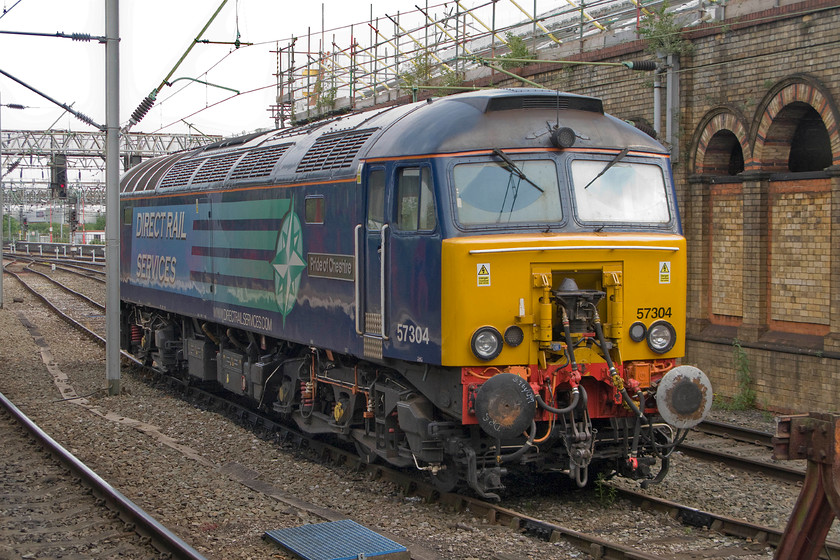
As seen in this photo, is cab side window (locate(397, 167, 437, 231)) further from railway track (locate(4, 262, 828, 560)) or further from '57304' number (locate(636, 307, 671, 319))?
railway track (locate(4, 262, 828, 560))

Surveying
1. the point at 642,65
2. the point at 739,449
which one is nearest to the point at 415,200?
the point at 739,449

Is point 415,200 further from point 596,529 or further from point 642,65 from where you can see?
point 642,65

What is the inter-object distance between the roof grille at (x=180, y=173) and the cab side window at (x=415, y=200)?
21.9ft

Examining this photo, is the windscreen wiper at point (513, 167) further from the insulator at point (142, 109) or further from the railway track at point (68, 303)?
the railway track at point (68, 303)

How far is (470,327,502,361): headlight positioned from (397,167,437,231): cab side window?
0.99 m

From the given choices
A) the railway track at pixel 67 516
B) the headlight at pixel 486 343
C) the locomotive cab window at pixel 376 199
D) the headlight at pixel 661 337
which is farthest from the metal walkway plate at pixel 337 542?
the headlight at pixel 661 337

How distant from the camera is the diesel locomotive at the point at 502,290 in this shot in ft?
26.9

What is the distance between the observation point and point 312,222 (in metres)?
10.4

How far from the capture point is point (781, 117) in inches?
565

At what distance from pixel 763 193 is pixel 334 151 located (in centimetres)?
738

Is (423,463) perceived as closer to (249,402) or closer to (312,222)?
(312,222)

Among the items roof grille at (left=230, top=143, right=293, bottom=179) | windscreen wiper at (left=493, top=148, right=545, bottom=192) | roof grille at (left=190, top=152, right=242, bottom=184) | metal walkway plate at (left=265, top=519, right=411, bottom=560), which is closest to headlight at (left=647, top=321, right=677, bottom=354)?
windscreen wiper at (left=493, top=148, right=545, bottom=192)

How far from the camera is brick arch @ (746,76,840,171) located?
1361 cm

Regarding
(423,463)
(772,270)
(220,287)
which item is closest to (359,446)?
(423,463)
